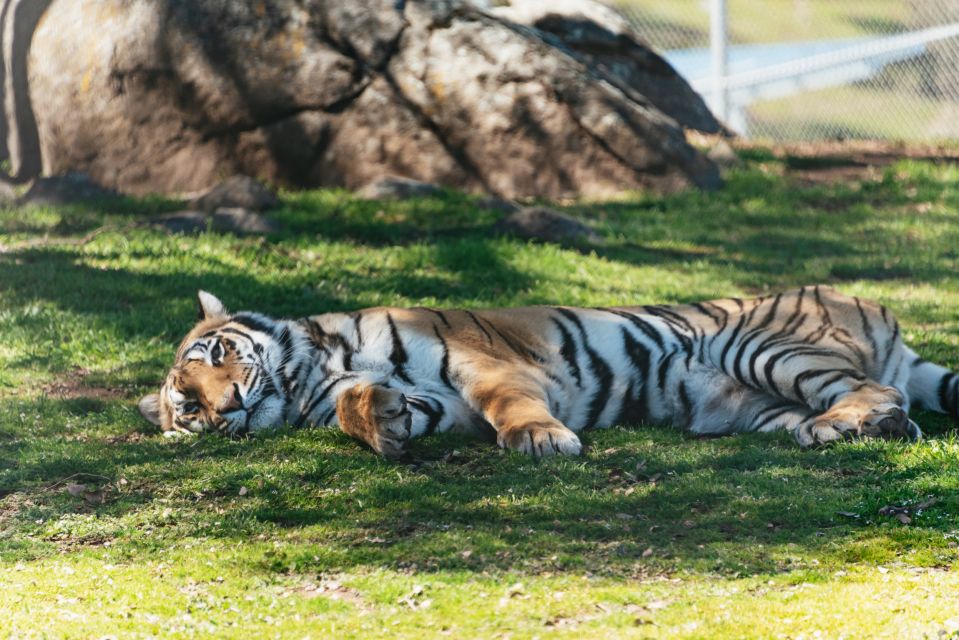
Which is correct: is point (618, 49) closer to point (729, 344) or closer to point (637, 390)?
point (729, 344)

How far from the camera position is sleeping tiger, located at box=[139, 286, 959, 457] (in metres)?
5.46

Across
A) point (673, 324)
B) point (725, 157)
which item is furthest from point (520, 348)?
point (725, 157)

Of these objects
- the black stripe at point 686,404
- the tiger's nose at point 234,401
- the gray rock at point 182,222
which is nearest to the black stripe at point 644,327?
the black stripe at point 686,404

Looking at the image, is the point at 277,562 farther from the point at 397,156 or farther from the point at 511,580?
the point at 397,156

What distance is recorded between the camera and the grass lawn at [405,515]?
148 inches

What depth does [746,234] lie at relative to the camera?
10398mm

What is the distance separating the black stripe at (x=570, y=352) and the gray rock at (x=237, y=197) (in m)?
4.45

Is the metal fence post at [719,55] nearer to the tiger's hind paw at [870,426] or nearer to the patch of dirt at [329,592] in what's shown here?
the tiger's hind paw at [870,426]

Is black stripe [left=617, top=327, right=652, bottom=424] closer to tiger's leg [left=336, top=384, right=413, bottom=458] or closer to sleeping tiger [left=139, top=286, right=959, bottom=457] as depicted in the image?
sleeping tiger [left=139, top=286, right=959, bottom=457]

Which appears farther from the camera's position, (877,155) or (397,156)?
(877,155)

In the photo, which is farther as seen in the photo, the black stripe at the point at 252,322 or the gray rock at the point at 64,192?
the gray rock at the point at 64,192

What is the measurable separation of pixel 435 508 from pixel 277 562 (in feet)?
2.35

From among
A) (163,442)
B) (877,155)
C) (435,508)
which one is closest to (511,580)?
(435,508)

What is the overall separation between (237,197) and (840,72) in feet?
27.5
